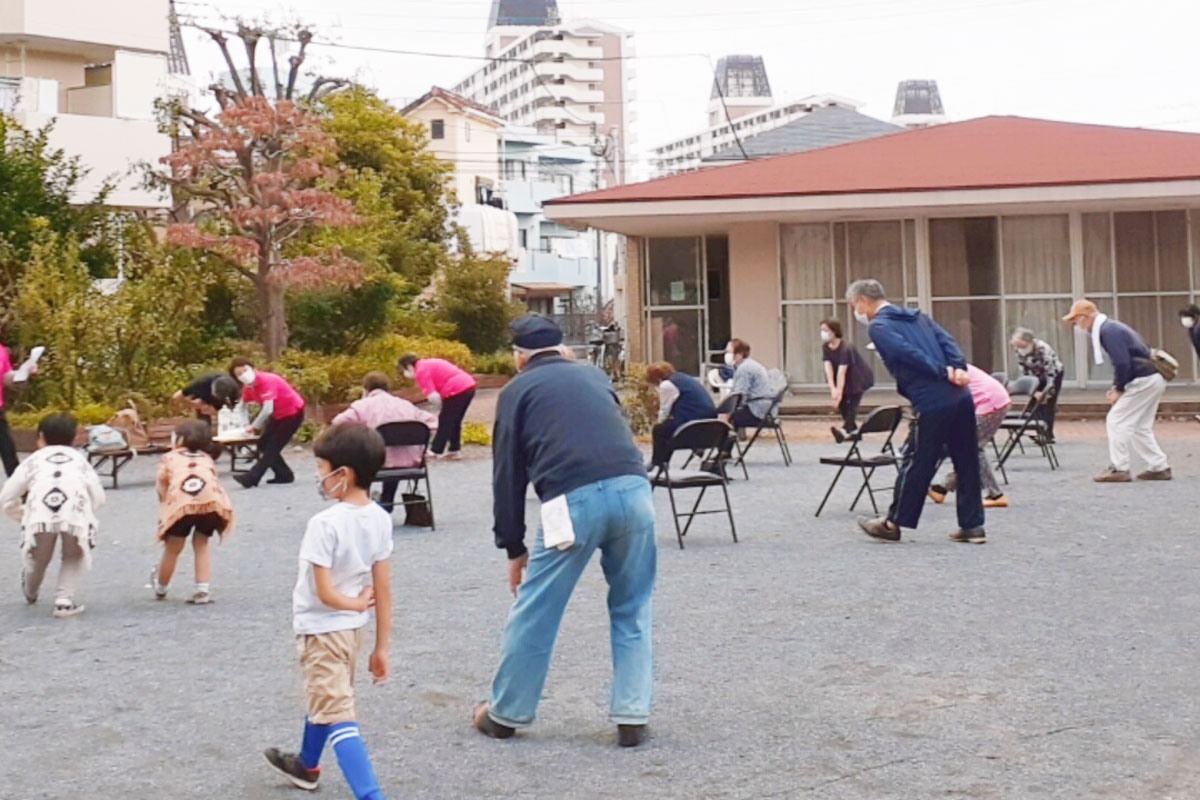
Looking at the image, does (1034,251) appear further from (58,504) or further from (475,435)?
(58,504)

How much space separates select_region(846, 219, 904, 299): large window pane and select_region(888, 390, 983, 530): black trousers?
1285cm

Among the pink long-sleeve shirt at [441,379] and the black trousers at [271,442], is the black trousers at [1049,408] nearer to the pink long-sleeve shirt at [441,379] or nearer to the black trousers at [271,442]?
the pink long-sleeve shirt at [441,379]

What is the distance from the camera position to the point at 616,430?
18.2 ft

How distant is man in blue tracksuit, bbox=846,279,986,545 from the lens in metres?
10.0

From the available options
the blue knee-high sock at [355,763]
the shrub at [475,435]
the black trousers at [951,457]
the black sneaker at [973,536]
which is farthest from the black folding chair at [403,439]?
the shrub at [475,435]

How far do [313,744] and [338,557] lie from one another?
2.06 ft

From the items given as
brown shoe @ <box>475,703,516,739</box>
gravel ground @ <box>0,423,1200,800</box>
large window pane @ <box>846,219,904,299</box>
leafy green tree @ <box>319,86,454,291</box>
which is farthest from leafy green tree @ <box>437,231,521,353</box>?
brown shoe @ <box>475,703,516,739</box>

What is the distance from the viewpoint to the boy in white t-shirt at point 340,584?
15.9 ft

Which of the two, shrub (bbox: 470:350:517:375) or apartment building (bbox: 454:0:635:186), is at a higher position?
apartment building (bbox: 454:0:635:186)

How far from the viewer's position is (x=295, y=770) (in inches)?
200

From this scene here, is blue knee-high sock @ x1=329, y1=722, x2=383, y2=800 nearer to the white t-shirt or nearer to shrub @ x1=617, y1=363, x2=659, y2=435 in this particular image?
the white t-shirt

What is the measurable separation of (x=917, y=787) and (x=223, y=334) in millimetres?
24028

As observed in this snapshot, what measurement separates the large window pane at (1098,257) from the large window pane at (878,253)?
2.60m

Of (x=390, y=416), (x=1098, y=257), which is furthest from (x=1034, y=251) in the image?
(x=390, y=416)
